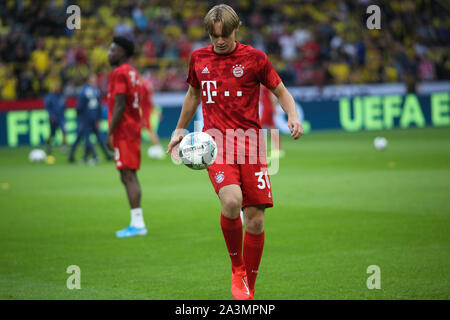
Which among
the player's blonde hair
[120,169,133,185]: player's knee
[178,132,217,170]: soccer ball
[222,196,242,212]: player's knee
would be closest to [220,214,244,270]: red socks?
[222,196,242,212]: player's knee

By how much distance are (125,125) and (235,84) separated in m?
3.65

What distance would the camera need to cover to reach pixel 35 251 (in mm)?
8359

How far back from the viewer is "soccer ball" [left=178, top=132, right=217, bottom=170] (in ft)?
19.1

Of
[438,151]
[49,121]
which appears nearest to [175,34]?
[49,121]

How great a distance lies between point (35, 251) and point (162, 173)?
8.84 metres

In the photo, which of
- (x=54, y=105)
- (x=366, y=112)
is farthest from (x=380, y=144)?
(x=54, y=105)

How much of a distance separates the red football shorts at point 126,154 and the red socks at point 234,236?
345 centimetres

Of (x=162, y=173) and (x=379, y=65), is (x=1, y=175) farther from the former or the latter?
(x=379, y=65)

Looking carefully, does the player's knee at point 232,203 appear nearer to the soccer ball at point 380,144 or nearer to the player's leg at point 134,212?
the player's leg at point 134,212

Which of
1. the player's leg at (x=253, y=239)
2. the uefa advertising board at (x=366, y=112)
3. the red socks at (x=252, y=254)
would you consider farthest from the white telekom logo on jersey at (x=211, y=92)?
the uefa advertising board at (x=366, y=112)

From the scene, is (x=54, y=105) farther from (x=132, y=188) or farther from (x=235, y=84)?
(x=235, y=84)

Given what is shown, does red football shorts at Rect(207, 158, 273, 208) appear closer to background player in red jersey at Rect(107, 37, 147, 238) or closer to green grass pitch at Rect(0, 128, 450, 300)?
green grass pitch at Rect(0, 128, 450, 300)

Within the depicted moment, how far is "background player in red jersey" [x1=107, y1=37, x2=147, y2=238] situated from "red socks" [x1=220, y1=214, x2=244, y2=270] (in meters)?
3.37

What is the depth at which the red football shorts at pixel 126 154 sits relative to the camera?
30.5 feet
